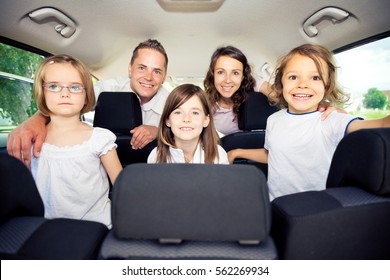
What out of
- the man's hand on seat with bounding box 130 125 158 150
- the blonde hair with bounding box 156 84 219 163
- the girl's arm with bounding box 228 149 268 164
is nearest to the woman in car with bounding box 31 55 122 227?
the blonde hair with bounding box 156 84 219 163

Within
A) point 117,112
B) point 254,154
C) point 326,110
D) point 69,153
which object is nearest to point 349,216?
point 326,110

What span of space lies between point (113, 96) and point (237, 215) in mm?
1382

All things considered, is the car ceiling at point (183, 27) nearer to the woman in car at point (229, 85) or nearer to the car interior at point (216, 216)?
the woman in car at point (229, 85)

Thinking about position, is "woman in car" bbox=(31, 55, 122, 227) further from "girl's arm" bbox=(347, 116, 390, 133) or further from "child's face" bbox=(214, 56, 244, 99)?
"child's face" bbox=(214, 56, 244, 99)

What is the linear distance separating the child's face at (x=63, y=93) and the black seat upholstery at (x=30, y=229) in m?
0.49

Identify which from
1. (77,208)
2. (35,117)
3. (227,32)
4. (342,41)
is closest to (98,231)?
(77,208)

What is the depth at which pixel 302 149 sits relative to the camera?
1.43 m

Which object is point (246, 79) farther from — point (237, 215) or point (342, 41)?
point (237, 215)

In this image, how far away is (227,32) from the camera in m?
2.99

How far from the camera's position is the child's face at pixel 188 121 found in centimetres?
157

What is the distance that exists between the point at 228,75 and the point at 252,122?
0.47 metres

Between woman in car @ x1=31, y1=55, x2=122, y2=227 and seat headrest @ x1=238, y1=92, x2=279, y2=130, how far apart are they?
1.09m

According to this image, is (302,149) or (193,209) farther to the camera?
(302,149)

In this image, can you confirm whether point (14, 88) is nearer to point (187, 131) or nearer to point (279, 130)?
point (187, 131)
